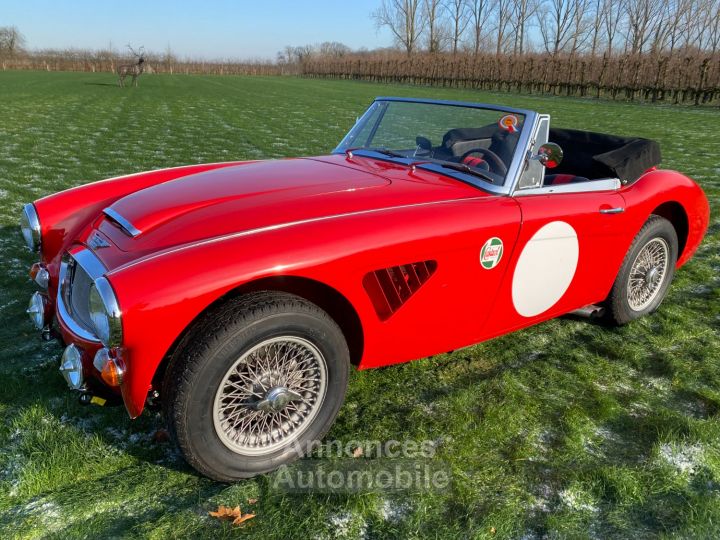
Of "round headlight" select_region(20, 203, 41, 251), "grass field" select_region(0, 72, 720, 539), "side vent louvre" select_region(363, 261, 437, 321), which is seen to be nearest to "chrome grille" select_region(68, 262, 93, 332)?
"grass field" select_region(0, 72, 720, 539)

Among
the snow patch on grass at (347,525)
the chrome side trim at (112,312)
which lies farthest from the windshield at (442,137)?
the chrome side trim at (112,312)

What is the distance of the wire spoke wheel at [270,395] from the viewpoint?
2.20 metres

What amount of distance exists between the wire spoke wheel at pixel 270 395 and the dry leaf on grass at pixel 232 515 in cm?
23

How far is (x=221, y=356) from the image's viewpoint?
2.02 m

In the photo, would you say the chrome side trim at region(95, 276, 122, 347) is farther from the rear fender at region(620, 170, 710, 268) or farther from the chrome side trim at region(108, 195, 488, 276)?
the rear fender at region(620, 170, 710, 268)

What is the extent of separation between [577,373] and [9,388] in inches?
125

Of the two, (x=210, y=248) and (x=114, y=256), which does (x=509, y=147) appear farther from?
(x=114, y=256)

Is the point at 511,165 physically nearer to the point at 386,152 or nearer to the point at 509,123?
the point at 509,123

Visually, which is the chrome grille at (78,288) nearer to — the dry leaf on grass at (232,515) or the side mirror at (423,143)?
the dry leaf on grass at (232,515)

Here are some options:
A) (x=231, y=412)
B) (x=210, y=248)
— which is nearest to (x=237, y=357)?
(x=231, y=412)

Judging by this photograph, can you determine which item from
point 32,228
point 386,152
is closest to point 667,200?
point 386,152

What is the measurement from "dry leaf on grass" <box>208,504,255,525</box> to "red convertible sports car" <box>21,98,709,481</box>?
6.0 inches

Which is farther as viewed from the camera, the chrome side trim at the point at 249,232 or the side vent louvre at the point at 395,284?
the side vent louvre at the point at 395,284

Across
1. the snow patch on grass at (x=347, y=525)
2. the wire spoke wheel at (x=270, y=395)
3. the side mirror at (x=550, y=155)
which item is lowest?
the snow patch on grass at (x=347, y=525)
